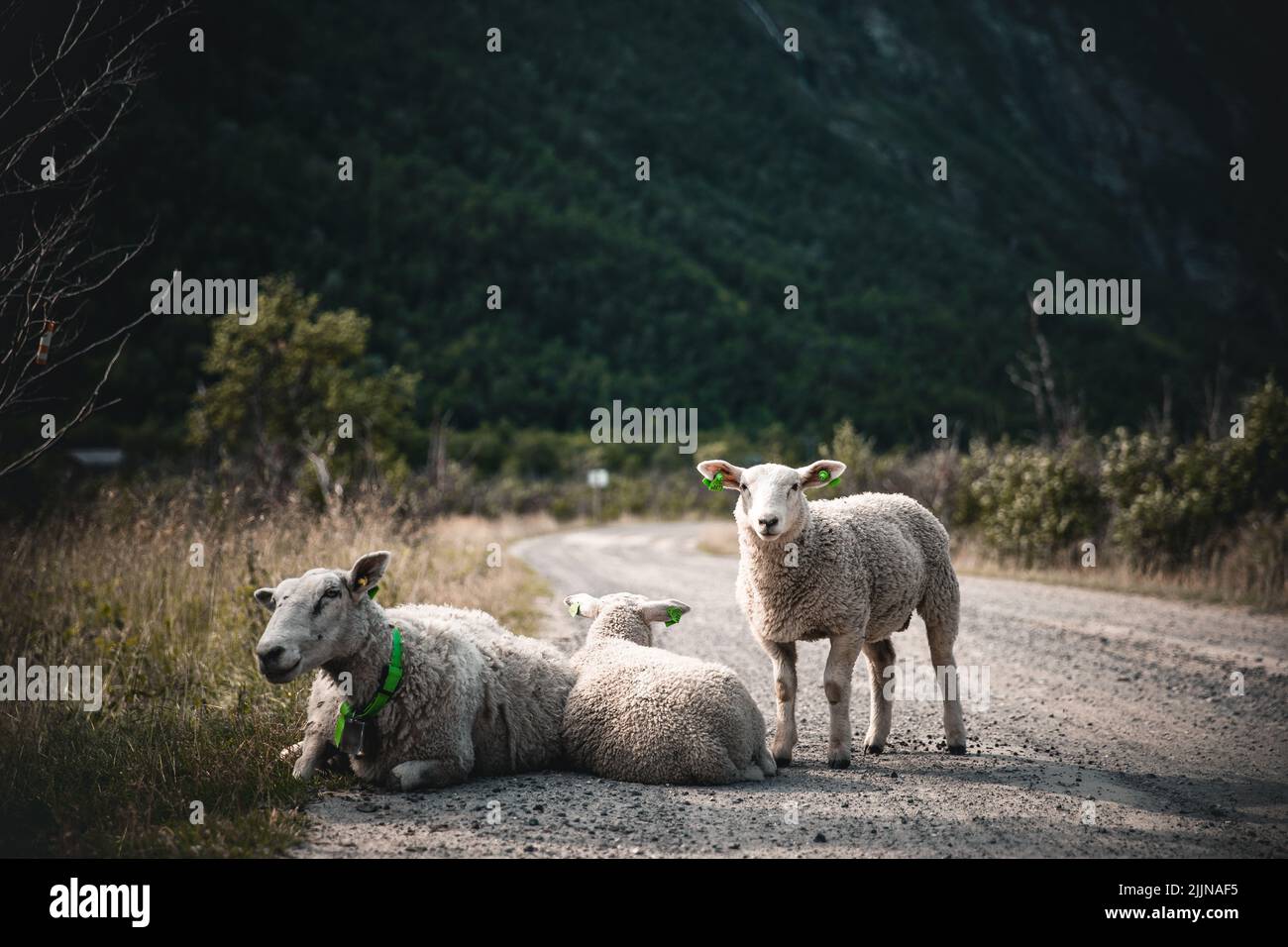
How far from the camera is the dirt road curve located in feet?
15.9

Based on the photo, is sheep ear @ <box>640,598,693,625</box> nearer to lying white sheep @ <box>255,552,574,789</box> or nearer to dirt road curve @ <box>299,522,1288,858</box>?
lying white sheep @ <box>255,552,574,789</box>

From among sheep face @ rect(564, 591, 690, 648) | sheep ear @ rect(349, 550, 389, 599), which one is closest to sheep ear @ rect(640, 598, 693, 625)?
sheep face @ rect(564, 591, 690, 648)

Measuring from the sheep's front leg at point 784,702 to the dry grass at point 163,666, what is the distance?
3.11 meters

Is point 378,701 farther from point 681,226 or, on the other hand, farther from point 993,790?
point 681,226

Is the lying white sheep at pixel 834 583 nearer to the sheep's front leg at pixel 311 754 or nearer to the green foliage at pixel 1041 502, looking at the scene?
the sheep's front leg at pixel 311 754

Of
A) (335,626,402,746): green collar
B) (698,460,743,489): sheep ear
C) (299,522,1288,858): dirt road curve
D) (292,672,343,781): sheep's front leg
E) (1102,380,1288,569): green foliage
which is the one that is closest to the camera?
(299,522,1288,858): dirt road curve

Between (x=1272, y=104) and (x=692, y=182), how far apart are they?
10853 centimetres

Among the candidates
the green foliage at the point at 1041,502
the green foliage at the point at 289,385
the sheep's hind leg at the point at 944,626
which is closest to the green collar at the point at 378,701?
the sheep's hind leg at the point at 944,626

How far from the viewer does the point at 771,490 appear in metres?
6.35

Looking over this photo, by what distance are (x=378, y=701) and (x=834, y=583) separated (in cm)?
309

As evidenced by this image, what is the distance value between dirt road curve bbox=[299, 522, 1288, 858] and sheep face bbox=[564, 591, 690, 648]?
1.33 m

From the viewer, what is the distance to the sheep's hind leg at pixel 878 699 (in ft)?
23.6

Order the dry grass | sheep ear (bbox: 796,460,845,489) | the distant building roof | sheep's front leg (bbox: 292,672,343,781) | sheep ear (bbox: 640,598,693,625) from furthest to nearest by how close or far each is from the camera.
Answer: the distant building roof < sheep ear (bbox: 640,598,693,625) < sheep ear (bbox: 796,460,845,489) < sheep's front leg (bbox: 292,672,343,781) < the dry grass

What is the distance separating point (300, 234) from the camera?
103 meters
